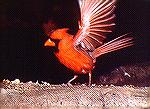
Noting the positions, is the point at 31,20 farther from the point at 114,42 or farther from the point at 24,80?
the point at 114,42

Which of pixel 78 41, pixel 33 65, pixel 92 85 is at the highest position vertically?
→ pixel 78 41

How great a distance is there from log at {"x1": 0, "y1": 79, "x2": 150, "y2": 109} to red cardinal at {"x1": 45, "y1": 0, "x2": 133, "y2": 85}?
0.18 meters

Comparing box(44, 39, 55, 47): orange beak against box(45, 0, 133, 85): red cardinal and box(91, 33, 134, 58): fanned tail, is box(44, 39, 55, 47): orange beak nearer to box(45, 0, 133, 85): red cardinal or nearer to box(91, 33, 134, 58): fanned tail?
box(45, 0, 133, 85): red cardinal

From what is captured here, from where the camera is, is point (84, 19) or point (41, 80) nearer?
point (84, 19)

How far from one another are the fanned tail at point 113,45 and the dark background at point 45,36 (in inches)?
1.2

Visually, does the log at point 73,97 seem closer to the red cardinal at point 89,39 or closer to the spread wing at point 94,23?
the red cardinal at point 89,39

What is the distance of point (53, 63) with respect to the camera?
2240mm

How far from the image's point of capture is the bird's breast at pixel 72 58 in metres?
2.14

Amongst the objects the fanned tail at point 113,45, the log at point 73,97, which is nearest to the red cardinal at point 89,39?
the fanned tail at point 113,45

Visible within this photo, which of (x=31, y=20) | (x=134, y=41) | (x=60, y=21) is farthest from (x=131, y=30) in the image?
(x=31, y=20)

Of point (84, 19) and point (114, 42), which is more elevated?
point (84, 19)

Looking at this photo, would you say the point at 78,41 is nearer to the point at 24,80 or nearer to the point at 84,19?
the point at 84,19

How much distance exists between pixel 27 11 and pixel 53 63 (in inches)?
15.7

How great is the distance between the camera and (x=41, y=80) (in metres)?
2.28
